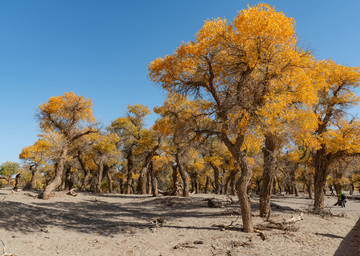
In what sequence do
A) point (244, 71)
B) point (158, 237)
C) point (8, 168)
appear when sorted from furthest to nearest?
point (8, 168) → point (244, 71) → point (158, 237)

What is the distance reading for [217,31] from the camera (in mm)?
10375

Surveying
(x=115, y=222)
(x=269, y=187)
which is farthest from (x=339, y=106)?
(x=115, y=222)

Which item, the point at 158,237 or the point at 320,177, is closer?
the point at 158,237

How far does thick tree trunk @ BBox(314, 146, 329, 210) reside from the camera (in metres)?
15.8

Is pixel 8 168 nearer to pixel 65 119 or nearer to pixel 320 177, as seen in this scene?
pixel 65 119

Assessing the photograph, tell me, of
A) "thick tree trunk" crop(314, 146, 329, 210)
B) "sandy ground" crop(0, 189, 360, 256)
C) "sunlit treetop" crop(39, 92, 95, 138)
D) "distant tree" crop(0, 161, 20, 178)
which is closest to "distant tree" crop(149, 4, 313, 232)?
"sandy ground" crop(0, 189, 360, 256)

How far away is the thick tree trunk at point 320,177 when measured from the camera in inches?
623

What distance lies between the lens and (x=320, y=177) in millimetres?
16031

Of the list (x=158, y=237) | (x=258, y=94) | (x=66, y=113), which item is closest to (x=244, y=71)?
(x=258, y=94)

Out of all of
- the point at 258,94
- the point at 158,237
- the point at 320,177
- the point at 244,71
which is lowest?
the point at 158,237

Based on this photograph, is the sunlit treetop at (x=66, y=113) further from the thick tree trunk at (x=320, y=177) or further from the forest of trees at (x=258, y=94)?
the thick tree trunk at (x=320, y=177)

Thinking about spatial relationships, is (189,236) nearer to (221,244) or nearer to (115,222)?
(221,244)

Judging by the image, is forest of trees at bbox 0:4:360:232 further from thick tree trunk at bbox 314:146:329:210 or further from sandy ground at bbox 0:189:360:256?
sandy ground at bbox 0:189:360:256

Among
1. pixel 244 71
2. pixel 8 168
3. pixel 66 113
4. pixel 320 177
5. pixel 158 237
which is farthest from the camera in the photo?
pixel 8 168
